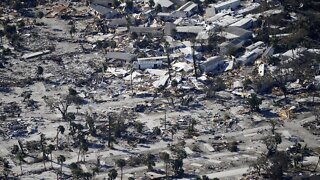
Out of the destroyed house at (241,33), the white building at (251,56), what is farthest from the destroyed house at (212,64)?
the destroyed house at (241,33)

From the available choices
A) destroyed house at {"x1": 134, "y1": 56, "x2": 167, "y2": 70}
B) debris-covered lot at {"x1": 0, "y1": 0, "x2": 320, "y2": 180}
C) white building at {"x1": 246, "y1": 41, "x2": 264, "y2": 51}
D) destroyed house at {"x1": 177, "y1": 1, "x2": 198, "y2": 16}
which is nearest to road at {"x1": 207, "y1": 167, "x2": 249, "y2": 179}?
debris-covered lot at {"x1": 0, "y1": 0, "x2": 320, "y2": 180}

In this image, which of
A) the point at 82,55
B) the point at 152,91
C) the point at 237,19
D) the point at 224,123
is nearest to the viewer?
the point at 224,123

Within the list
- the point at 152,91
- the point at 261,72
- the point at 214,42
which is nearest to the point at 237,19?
the point at 214,42

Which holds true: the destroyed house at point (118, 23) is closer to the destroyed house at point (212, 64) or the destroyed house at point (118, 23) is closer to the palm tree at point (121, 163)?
the destroyed house at point (212, 64)

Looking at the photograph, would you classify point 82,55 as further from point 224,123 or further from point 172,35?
point 224,123

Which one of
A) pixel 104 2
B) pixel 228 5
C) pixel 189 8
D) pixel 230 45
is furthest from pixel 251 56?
pixel 104 2

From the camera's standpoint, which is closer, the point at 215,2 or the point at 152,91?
the point at 152,91

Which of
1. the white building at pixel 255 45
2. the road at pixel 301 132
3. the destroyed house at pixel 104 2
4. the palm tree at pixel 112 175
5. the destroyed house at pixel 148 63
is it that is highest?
the destroyed house at pixel 104 2
